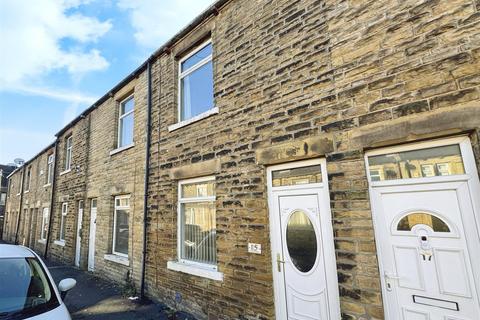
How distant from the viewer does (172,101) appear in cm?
657

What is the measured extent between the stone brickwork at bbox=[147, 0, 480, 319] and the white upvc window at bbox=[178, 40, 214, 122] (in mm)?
402

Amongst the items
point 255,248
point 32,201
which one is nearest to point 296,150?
point 255,248

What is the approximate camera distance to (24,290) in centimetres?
319

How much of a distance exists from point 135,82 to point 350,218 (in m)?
7.50

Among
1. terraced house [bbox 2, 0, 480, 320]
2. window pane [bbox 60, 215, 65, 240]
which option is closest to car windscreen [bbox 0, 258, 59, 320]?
terraced house [bbox 2, 0, 480, 320]

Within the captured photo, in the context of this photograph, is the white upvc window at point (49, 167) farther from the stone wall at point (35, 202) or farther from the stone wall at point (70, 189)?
the stone wall at point (70, 189)

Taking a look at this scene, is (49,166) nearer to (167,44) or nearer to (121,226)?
(121,226)

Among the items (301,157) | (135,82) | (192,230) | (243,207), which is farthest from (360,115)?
(135,82)

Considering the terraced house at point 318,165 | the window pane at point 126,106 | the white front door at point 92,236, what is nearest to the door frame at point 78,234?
the white front door at point 92,236

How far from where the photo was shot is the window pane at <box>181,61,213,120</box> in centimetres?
590

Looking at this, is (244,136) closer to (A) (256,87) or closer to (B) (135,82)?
(A) (256,87)

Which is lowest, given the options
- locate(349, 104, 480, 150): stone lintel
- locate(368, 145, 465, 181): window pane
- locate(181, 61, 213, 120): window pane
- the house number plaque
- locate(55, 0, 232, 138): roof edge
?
the house number plaque

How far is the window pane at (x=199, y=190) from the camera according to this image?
17.8 feet

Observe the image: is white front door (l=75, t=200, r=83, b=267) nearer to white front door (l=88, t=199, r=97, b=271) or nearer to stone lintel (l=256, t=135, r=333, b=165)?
white front door (l=88, t=199, r=97, b=271)
